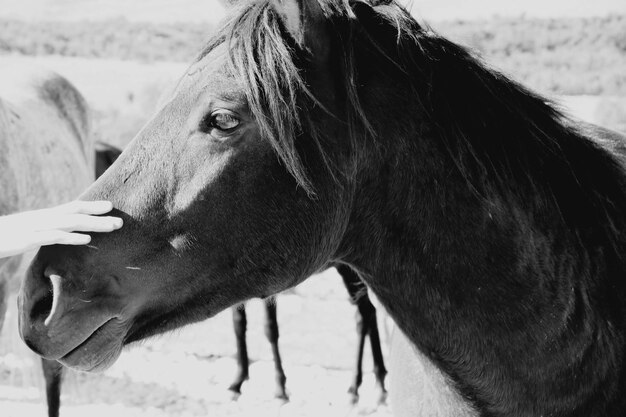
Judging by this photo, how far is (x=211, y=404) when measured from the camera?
5.62 metres

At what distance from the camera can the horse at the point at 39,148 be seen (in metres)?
4.42

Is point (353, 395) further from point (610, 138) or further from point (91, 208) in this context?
point (91, 208)

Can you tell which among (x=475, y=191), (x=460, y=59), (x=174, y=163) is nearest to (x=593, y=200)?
(x=475, y=191)

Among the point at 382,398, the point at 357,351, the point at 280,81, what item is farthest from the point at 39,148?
the point at 280,81

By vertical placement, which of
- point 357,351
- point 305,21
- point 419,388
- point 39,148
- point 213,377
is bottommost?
point 213,377

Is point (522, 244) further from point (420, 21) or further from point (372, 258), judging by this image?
point (420, 21)

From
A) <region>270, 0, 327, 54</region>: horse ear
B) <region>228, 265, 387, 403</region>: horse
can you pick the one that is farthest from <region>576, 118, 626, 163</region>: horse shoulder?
<region>228, 265, 387, 403</region>: horse

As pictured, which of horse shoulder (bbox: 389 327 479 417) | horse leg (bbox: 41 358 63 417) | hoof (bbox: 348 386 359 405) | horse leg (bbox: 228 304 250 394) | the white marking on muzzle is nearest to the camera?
the white marking on muzzle

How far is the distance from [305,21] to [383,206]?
1.67 feet

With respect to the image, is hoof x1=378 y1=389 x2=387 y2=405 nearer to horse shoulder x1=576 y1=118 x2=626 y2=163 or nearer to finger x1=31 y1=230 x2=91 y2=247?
horse shoulder x1=576 y1=118 x2=626 y2=163

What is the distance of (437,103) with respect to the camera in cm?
175

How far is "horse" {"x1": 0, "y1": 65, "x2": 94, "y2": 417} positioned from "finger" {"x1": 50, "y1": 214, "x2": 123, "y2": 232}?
2884mm

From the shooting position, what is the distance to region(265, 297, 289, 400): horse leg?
579cm

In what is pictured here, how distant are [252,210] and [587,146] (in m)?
0.94
